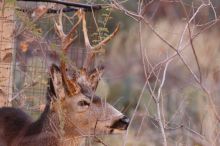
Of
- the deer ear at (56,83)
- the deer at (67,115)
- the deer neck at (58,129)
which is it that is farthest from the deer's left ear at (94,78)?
the deer neck at (58,129)

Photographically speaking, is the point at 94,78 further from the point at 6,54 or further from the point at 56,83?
the point at 6,54

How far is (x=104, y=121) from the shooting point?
646 cm

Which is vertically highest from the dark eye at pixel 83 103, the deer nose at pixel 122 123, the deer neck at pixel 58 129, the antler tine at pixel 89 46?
the antler tine at pixel 89 46

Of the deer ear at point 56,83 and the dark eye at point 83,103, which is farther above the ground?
the deer ear at point 56,83

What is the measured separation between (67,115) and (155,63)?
831mm

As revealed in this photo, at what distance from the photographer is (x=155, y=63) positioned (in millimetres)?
6605

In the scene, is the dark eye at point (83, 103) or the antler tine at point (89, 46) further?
the dark eye at point (83, 103)

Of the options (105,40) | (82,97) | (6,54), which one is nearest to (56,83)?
(82,97)

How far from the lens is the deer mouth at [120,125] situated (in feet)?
21.2

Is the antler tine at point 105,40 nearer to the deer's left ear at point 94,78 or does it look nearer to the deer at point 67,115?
the deer at point 67,115

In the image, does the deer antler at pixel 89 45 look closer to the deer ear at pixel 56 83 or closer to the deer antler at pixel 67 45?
the deer antler at pixel 67 45

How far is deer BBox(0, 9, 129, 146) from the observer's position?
21.3 ft

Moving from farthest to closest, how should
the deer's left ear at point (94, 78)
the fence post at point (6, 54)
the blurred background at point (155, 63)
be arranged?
the fence post at point (6, 54) → the deer's left ear at point (94, 78) → the blurred background at point (155, 63)

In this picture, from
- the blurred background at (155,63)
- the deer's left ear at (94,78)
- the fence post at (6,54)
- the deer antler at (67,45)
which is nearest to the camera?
the blurred background at (155,63)
